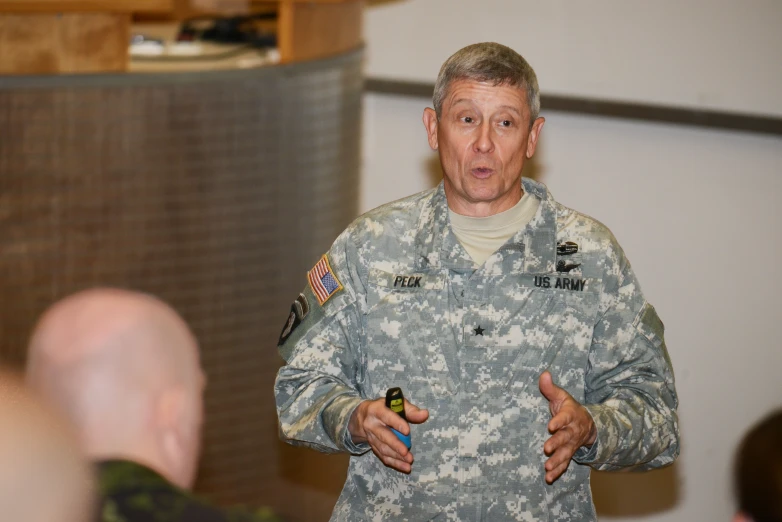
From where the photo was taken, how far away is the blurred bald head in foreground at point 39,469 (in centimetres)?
→ 117

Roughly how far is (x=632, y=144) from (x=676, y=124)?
0.64ft

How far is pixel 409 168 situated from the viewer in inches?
188

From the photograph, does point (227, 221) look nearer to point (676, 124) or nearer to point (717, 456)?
point (676, 124)

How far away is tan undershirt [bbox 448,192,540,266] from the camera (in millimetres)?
2238

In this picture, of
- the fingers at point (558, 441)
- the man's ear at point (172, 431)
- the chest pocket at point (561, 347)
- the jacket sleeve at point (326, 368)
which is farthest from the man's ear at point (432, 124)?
the man's ear at point (172, 431)

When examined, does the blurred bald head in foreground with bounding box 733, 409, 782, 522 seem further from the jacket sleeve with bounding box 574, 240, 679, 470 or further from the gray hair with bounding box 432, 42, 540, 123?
the gray hair with bounding box 432, 42, 540, 123

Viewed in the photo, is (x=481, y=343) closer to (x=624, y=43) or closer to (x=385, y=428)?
(x=385, y=428)

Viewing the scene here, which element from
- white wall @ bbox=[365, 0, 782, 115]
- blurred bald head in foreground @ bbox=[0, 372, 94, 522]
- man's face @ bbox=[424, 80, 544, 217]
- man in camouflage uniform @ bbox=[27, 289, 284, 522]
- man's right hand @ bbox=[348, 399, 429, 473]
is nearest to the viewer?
blurred bald head in foreground @ bbox=[0, 372, 94, 522]

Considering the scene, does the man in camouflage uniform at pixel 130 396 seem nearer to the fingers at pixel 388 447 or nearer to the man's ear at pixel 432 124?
the fingers at pixel 388 447

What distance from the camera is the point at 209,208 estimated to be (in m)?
3.76

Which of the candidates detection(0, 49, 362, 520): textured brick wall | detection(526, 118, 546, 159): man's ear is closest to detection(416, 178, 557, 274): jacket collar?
detection(526, 118, 546, 159): man's ear

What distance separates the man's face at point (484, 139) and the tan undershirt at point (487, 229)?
38 mm

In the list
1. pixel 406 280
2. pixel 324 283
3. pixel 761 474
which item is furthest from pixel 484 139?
pixel 761 474

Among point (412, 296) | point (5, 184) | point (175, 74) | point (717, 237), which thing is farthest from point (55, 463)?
point (717, 237)
